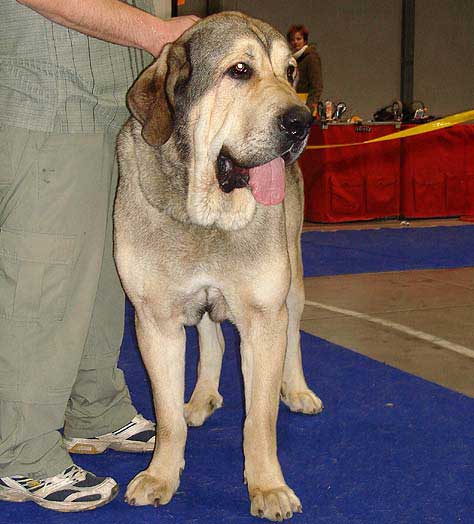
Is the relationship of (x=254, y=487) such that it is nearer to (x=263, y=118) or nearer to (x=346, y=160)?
(x=263, y=118)

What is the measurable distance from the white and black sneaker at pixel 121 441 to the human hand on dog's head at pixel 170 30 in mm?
1286

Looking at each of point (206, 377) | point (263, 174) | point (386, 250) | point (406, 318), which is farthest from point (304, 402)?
point (386, 250)

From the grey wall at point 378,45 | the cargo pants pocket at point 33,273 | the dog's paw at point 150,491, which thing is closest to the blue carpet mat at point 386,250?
the dog's paw at point 150,491

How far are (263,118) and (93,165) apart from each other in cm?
56

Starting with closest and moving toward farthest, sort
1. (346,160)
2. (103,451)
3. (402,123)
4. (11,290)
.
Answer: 1. (11,290)
2. (103,451)
3. (346,160)
4. (402,123)

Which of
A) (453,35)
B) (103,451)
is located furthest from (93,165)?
(453,35)

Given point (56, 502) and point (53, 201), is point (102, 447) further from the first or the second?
point (53, 201)

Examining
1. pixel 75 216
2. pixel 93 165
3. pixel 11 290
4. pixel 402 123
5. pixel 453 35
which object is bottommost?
pixel 11 290

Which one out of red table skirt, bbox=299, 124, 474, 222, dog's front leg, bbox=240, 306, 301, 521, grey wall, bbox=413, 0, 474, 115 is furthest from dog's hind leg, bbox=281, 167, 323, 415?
grey wall, bbox=413, 0, 474, 115

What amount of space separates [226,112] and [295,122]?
0.67ft

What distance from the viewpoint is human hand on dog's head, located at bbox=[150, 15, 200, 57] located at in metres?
2.22

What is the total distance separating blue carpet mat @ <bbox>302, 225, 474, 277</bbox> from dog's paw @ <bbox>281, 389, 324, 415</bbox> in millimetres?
2937

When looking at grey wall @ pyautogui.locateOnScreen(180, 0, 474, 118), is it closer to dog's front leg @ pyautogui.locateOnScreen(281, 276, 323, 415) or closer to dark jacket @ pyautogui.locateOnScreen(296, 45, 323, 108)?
dark jacket @ pyautogui.locateOnScreen(296, 45, 323, 108)

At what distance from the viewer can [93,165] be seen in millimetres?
2242
